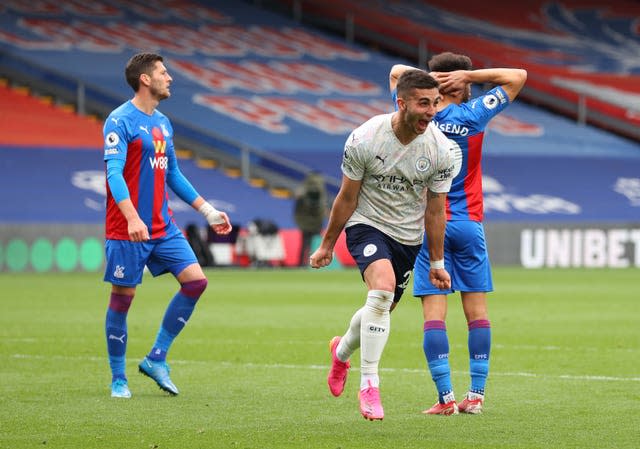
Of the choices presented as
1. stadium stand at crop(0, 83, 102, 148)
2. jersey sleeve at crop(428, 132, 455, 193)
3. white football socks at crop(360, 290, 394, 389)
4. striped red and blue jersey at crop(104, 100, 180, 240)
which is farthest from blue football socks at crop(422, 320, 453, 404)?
stadium stand at crop(0, 83, 102, 148)

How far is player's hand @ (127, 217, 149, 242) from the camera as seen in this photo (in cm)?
796

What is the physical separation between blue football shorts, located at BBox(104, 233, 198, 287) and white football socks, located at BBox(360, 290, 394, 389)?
1.68 m

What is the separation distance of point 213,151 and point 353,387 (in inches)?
959

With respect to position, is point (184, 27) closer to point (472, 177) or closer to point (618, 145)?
point (618, 145)

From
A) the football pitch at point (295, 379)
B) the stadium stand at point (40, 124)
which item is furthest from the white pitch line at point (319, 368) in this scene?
the stadium stand at point (40, 124)

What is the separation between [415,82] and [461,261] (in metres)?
1.39

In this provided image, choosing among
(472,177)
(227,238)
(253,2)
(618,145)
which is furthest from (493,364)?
(253,2)

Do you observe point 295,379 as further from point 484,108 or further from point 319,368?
point 484,108

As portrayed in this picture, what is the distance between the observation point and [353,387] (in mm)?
9000

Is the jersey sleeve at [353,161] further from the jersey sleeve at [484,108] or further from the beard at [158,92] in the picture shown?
the beard at [158,92]

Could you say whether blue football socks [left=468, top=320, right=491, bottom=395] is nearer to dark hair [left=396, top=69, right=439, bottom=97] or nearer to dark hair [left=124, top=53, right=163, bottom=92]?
dark hair [left=396, top=69, right=439, bottom=97]

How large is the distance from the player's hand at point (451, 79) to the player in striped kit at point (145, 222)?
1.77m

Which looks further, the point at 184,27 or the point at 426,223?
the point at 184,27

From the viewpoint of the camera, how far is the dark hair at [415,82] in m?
7.03
